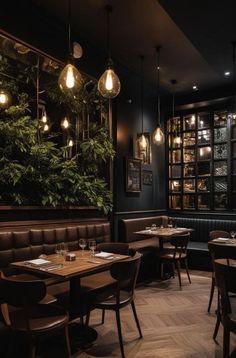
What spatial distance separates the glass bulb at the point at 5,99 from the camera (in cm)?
380

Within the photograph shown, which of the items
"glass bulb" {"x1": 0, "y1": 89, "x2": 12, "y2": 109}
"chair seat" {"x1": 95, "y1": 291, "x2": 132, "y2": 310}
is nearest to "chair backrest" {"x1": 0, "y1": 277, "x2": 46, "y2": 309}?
"chair seat" {"x1": 95, "y1": 291, "x2": 132, "y2": 310}

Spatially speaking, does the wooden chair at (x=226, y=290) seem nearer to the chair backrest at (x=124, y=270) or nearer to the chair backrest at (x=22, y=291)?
the chair backrest at (x=124, y=270)

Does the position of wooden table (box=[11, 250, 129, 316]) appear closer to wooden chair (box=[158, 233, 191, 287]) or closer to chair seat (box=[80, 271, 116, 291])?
chair seat (box=[80, 271, 116, 291])

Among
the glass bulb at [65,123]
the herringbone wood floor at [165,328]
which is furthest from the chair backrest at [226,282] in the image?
the glass bulb at [65,123]

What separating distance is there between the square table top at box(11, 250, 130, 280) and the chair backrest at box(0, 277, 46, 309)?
319 mm

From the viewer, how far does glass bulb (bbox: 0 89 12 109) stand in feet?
12.5

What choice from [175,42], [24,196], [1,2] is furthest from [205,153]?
[1,2]

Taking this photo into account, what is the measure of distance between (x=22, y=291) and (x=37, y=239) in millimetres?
1657

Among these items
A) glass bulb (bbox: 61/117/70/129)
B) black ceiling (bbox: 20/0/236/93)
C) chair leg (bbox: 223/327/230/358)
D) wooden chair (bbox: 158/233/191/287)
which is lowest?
chair leg (bbox: 223/327/230/358)

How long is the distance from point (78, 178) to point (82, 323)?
1.96 meters

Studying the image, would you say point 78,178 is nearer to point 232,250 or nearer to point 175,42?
point 232,250

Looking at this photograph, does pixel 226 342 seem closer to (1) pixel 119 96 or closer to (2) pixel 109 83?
(2) pixel 109 83

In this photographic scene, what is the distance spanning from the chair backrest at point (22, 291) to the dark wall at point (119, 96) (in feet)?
9.76

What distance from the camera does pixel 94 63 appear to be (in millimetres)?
5094
